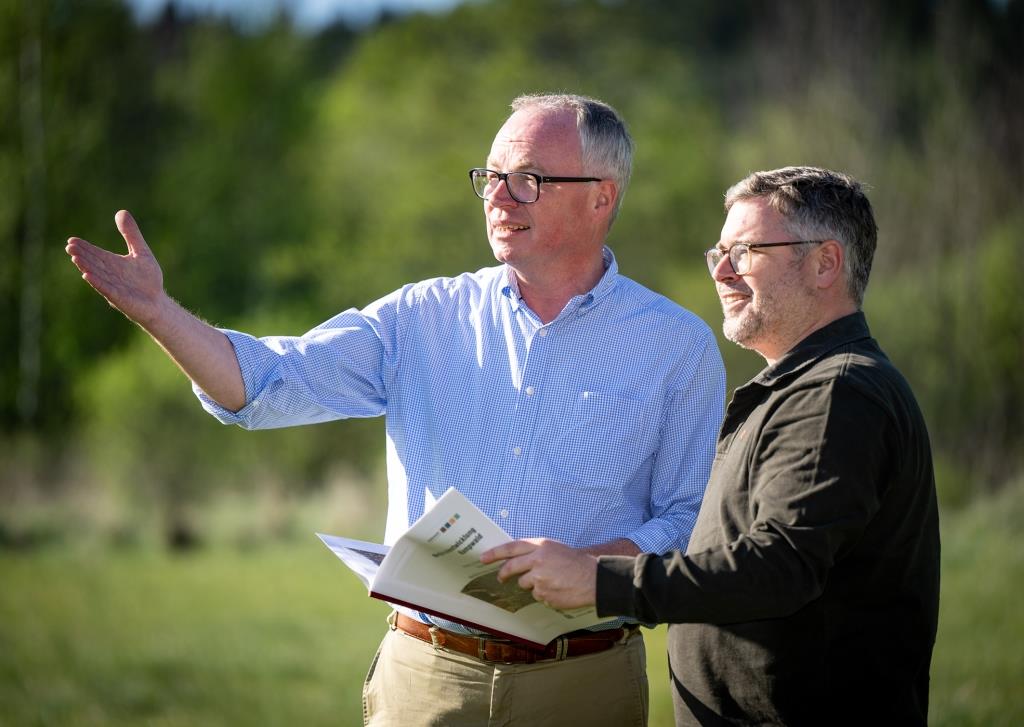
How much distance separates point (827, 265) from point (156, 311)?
4.84 feet

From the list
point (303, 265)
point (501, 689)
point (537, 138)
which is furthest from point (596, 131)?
point (303, 265)

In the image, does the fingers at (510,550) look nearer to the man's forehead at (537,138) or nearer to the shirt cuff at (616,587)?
the shirt cuff at (616,587)

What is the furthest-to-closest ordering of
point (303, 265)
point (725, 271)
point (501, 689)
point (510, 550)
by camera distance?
point (303, 265), point (501, 689), point (725, 271), point (510, 550)

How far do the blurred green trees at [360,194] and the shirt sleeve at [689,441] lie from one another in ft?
36.9

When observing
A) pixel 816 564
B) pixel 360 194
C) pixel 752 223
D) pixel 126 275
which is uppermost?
pixel 360 194

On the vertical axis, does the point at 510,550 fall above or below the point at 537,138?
below

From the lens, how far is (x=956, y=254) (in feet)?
53.2

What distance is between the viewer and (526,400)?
9.32 feet

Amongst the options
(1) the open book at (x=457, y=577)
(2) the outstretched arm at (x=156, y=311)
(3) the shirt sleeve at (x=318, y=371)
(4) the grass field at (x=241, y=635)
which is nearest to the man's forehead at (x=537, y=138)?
(3) the shirt sleeve at (x=318, y=371)

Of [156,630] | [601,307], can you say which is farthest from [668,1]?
[601,307]

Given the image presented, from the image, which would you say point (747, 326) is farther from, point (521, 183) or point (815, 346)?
point (521, 183)

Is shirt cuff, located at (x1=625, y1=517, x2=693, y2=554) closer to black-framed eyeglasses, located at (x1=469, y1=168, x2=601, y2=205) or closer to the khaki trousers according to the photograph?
the khaki trousers

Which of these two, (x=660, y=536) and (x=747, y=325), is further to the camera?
(x=660, y=536)

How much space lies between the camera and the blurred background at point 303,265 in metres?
9.62
